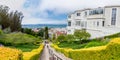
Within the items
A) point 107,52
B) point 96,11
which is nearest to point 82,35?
point 96,11

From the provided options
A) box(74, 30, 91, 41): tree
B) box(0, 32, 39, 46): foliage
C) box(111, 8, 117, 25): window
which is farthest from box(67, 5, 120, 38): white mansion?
box(0, 32, 39, 46): foliage

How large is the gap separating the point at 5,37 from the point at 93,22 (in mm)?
22989

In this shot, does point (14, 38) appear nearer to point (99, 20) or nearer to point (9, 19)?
point (99, 20)

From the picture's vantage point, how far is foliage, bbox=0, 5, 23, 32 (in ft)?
264

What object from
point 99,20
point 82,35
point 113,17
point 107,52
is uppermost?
point 107,52

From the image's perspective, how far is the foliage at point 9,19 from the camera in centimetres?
8059

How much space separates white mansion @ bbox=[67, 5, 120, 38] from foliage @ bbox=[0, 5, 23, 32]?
15221 millimetres

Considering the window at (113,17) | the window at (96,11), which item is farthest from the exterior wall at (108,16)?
the window at (96,11)

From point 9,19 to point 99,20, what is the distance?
29.8m

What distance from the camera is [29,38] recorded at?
189ft

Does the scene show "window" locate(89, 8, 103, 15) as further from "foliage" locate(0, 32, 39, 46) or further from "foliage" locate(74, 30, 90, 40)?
"foliage" locate(0, 32, 39, 46)

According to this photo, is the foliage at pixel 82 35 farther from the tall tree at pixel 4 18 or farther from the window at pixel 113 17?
the tall tree at pixel 4 18

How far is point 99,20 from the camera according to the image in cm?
6662

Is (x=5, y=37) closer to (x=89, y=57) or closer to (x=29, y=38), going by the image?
(x=29, y=38)
